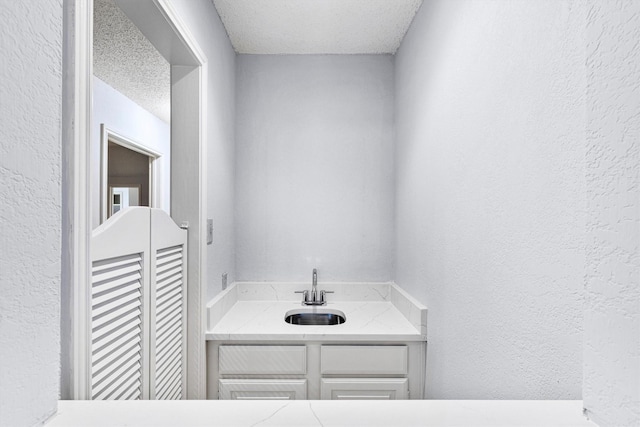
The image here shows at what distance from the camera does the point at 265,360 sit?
1.92 metres

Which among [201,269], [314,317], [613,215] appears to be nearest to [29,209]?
[613,215]

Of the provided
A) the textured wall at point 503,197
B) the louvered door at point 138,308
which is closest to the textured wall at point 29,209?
the louvered door at point 138,308

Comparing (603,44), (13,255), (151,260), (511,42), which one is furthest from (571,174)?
(151,260)

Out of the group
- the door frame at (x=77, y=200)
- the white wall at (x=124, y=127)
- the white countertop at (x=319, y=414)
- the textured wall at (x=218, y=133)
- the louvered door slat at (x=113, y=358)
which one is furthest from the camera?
the white wall at (x=124, y=127)

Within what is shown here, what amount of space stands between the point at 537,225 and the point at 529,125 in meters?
0.25

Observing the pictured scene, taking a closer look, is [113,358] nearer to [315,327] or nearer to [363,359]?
[315,327]

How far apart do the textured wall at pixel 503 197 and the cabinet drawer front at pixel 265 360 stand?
641 mm

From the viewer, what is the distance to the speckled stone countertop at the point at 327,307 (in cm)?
190

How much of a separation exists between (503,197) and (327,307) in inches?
60.4

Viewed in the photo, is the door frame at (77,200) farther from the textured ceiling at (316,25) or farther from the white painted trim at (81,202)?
the textured ceiling at (316,25)

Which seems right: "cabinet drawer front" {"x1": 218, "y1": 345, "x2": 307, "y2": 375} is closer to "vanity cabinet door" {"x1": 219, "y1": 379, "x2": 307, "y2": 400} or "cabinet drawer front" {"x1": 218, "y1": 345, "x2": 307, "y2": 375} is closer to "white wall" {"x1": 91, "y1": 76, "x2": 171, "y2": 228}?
"vanity cabinet door" {"x1": 219, "y1": 379, "x2": 307, "y2": 400}

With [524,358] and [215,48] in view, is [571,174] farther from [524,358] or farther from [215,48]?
[215,48]

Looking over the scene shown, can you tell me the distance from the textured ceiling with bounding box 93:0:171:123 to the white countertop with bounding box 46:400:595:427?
6.47ft

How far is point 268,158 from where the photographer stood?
2.61 metres
